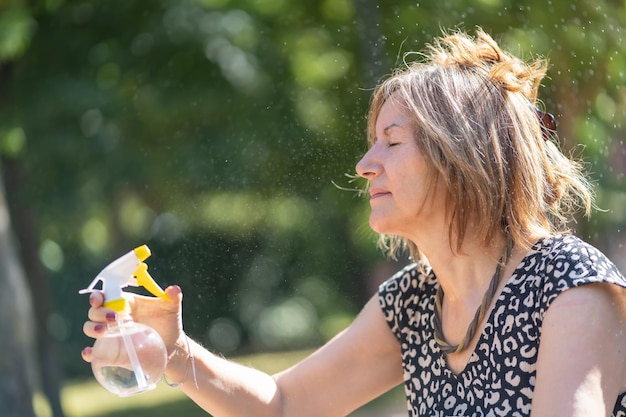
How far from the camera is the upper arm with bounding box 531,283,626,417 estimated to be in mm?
1661

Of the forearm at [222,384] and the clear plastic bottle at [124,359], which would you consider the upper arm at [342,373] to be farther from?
the clear plastic bottle at [124,359]

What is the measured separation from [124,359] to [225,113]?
4365mm

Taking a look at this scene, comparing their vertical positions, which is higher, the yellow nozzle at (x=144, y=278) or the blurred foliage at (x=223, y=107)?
the yellow nozzle at (x=144, y=278)

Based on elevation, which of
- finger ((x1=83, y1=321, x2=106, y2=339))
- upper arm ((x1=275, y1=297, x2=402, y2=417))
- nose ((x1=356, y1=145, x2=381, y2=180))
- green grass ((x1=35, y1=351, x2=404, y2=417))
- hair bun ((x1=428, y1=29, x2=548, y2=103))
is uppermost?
hair bun ((x1=428, y1=29, x2=548, y2=103))

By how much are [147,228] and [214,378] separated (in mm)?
6591

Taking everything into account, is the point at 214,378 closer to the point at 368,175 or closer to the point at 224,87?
→ the point at 368,175

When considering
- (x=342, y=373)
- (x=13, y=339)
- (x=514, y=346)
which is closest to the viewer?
(x=514, y=346)

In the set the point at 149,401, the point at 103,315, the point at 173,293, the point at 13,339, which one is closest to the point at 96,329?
the point at 103,315

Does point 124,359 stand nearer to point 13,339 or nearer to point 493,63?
point 493,63

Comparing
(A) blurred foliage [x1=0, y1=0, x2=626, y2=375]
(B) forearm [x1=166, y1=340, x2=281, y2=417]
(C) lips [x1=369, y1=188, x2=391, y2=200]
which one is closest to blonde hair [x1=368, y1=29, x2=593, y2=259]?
(C) lips [x1=369, y1=188, x2=391, y2=200]

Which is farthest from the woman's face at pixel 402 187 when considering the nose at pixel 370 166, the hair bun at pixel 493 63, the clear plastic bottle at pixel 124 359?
the clear plastic bottle at pixel 124 359

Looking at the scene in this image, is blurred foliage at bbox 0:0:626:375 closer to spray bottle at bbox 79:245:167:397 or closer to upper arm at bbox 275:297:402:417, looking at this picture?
upper arm at bbox 275:297:402:417

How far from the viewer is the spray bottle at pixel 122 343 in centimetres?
172

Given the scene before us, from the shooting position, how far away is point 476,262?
1951 mm
